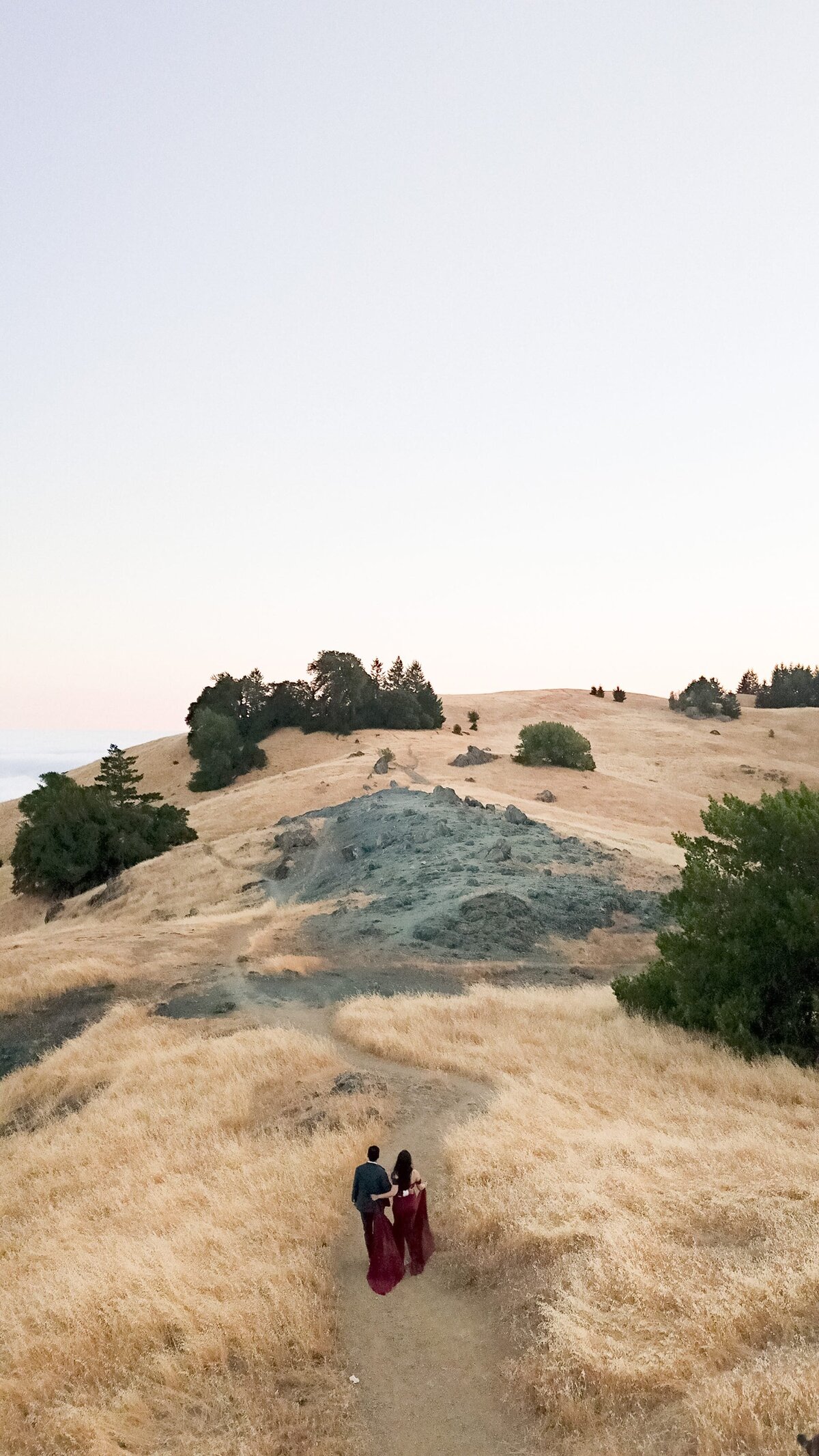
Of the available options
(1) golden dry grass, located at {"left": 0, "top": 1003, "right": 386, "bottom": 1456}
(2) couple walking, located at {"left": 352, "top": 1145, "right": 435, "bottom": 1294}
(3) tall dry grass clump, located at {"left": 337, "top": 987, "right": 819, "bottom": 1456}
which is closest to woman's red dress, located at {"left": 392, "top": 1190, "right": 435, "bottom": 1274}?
(2) couple walking, located at {"left": 352, "top": 1145, "right": 435, "bottom": 1294}

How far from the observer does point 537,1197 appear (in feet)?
32.8

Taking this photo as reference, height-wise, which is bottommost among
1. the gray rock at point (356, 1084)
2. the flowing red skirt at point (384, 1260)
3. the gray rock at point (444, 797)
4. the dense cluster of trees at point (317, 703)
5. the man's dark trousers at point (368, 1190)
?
the gray rock at point (356, 1084)

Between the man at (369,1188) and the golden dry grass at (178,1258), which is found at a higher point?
the man at (369,1188)

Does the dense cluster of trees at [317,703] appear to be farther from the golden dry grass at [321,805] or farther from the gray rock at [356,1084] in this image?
the gray rock at [356,1084]

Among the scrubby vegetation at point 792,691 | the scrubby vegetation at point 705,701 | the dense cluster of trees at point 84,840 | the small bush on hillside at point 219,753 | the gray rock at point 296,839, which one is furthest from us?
the scrubby vegetation at point 792,691

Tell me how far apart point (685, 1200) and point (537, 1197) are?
1.64m

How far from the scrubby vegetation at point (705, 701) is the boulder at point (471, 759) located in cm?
4472

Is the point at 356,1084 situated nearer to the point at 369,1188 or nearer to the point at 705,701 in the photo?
the point at 369,1188

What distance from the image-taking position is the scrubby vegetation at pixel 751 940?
16859 millimetres

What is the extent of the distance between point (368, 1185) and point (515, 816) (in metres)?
29.6

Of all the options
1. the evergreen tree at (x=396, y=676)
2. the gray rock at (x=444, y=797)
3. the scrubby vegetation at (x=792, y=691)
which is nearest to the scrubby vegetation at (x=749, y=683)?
the scrubby vegetation at (x=792, y=691)

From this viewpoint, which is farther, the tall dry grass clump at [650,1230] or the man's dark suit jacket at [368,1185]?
the man's dark suit jacket at [368,1185]

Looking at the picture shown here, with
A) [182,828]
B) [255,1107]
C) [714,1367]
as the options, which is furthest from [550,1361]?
[182,828]

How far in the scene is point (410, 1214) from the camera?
955cm
